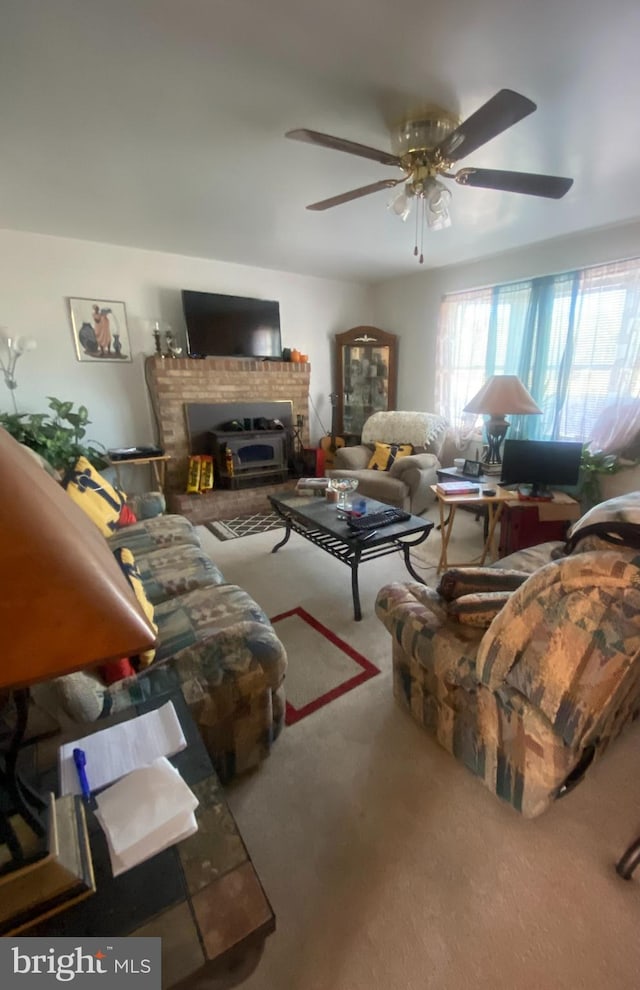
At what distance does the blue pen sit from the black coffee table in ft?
5.08

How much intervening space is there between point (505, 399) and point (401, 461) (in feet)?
3.74

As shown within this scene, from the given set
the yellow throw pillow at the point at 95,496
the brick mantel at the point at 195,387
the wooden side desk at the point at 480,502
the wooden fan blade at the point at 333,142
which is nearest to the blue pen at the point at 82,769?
the yellow throw pillow at the point at 95,496

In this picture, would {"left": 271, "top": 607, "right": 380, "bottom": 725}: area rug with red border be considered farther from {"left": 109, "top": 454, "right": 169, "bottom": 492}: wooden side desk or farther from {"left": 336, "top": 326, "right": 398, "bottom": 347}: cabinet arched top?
{"left": 336, "top": 326, "right": 398, "bottom": 347}: cabinet arched top

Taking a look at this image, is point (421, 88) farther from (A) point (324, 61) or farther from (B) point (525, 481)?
(B) point (525, 481)

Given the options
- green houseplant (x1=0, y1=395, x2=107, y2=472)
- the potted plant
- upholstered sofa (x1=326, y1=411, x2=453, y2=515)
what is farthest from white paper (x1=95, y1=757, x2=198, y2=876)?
the potted plant

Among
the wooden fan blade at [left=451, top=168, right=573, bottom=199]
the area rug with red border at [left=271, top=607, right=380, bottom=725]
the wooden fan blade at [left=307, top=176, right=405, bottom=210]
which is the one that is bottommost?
the area rug with red border at [left=271, top=607, right=380, bottom=725]

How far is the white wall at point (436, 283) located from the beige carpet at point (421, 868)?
3596 mm

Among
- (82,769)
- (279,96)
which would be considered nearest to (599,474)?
(279,96)

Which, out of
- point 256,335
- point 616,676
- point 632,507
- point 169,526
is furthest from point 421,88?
point 256,335

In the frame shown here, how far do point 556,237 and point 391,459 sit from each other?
2415 mm

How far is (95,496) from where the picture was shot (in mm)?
2217

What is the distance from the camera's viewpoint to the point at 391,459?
13.5ft

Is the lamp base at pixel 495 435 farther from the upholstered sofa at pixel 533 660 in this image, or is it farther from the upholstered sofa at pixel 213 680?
the upholstered sofa at pixel 213 680

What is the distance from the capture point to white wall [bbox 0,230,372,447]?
11.0 ft
